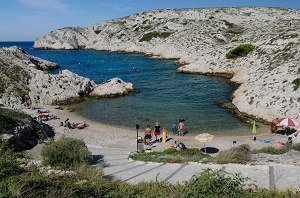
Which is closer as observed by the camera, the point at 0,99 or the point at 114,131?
the point at 114,131

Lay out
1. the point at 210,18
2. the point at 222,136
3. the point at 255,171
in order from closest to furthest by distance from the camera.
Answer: the point at 255,171
the point at 222,136
the point at 210,18

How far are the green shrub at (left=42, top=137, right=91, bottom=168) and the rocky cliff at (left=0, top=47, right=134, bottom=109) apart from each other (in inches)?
1119

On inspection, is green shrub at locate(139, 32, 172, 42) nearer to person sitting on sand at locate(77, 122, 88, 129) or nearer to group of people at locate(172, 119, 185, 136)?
person sitting on sand at locate(77, 122, 88, 129)

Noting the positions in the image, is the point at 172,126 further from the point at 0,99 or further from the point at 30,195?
the point at 30,195

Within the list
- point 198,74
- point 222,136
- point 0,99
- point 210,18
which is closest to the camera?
point 222,136

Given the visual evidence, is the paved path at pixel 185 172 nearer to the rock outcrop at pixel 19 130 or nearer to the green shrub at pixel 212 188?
the green shrub at pixel 212 188

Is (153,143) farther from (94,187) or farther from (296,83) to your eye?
(296,83)

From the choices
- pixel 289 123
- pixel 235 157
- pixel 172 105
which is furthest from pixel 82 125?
pixel 235 157

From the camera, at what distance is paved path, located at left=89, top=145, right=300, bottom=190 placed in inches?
722

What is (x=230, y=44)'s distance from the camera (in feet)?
289

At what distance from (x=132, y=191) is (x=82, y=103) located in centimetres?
4029

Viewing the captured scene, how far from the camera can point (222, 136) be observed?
3678 cm

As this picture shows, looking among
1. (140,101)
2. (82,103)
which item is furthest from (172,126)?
(82,103)

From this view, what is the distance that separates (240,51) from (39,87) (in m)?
41.0
